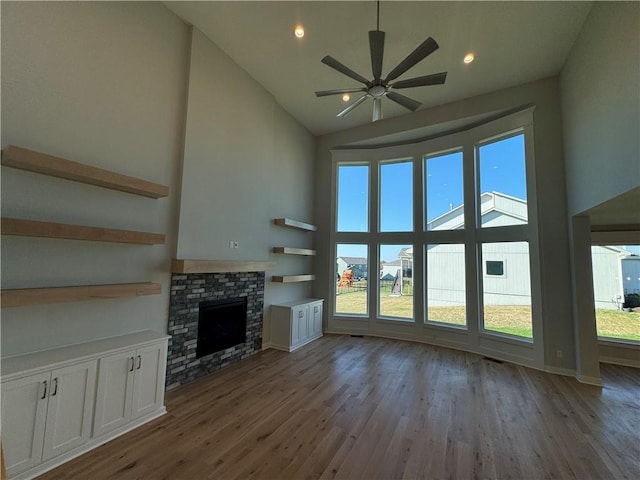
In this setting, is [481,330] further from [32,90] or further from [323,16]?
[32,90]

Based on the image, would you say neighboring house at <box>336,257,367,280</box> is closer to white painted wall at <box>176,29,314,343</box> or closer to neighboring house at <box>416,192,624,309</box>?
white painted wall at <box>176,29,314,343</box>

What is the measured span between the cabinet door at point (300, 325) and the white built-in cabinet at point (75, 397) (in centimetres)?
267

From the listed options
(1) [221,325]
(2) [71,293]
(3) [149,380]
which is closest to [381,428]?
(3) [149,380]

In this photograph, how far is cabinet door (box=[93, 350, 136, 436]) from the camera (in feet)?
8.35

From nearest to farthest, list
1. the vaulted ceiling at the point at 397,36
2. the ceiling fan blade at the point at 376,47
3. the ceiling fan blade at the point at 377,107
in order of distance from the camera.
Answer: the ceiling fan blade at the point at 376,47 < the vaulted ceiling at the point at 397,36 < the ceiling fan blade at the point at 377,107

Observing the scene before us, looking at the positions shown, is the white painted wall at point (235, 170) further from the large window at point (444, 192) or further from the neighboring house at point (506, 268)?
the neighboring house at point (506, 268)

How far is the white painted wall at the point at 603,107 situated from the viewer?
2826 mm

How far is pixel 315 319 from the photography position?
624cm

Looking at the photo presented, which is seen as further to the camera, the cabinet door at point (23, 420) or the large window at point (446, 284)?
the large window at point (446, 284)

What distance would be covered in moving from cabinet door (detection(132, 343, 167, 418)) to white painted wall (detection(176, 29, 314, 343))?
1295 millimetres

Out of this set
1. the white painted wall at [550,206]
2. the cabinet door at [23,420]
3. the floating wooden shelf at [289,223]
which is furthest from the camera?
the floating wooden shelf at [289,223]

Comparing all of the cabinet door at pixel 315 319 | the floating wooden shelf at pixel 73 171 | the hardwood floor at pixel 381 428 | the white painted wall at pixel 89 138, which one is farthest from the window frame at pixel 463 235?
the floating wooden shelf at pixel 73 171

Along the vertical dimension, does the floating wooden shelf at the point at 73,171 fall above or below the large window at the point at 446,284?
above

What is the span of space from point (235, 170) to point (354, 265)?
3.76 metres
